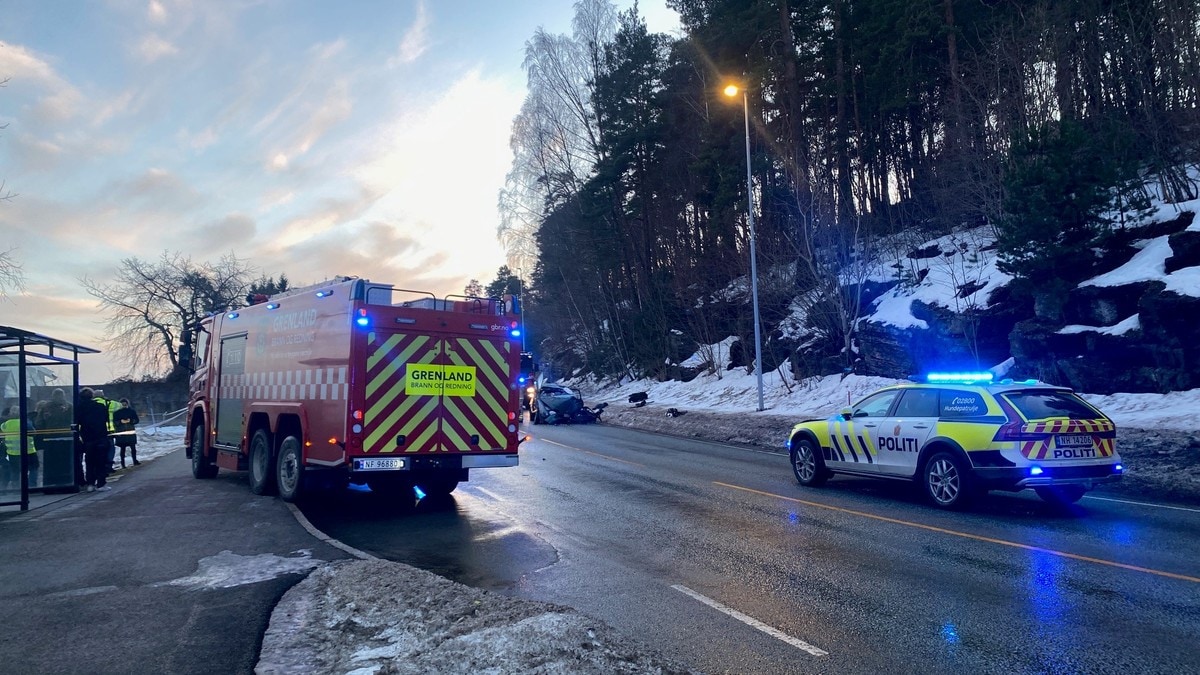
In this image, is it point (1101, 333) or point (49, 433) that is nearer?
point (49, 433)

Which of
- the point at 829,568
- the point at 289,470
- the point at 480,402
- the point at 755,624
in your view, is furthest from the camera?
the point at 289,470

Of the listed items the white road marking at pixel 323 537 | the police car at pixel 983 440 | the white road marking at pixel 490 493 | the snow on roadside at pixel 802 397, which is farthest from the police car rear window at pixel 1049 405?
the white road marking at pixel 323 537

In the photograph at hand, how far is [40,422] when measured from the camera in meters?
12.9

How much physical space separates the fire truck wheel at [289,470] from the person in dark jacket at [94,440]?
516 cm

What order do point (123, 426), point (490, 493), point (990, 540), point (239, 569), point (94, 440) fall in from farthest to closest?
1. point (123, 426)
2. point (94, 440)
3. point (490, 493)
4. point (990, 540)
5. point (239, 569)

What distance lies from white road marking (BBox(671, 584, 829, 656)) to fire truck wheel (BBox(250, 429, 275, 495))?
A: 7.50 metres

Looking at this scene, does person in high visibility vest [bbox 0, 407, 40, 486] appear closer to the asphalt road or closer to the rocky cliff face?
the asphalt road

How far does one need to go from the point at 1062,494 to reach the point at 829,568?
5095 mm

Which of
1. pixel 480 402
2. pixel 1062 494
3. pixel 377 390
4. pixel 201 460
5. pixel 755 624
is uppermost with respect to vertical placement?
pixel 377 390

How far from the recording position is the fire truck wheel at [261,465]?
11453mm

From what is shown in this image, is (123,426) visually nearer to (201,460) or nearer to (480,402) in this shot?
(201,460)

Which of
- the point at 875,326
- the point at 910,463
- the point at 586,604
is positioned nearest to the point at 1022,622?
the point at 586,604

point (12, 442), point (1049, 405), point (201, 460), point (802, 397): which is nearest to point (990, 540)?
point (1049, 405)

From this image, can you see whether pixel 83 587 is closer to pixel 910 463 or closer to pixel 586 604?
pixel 586 604
